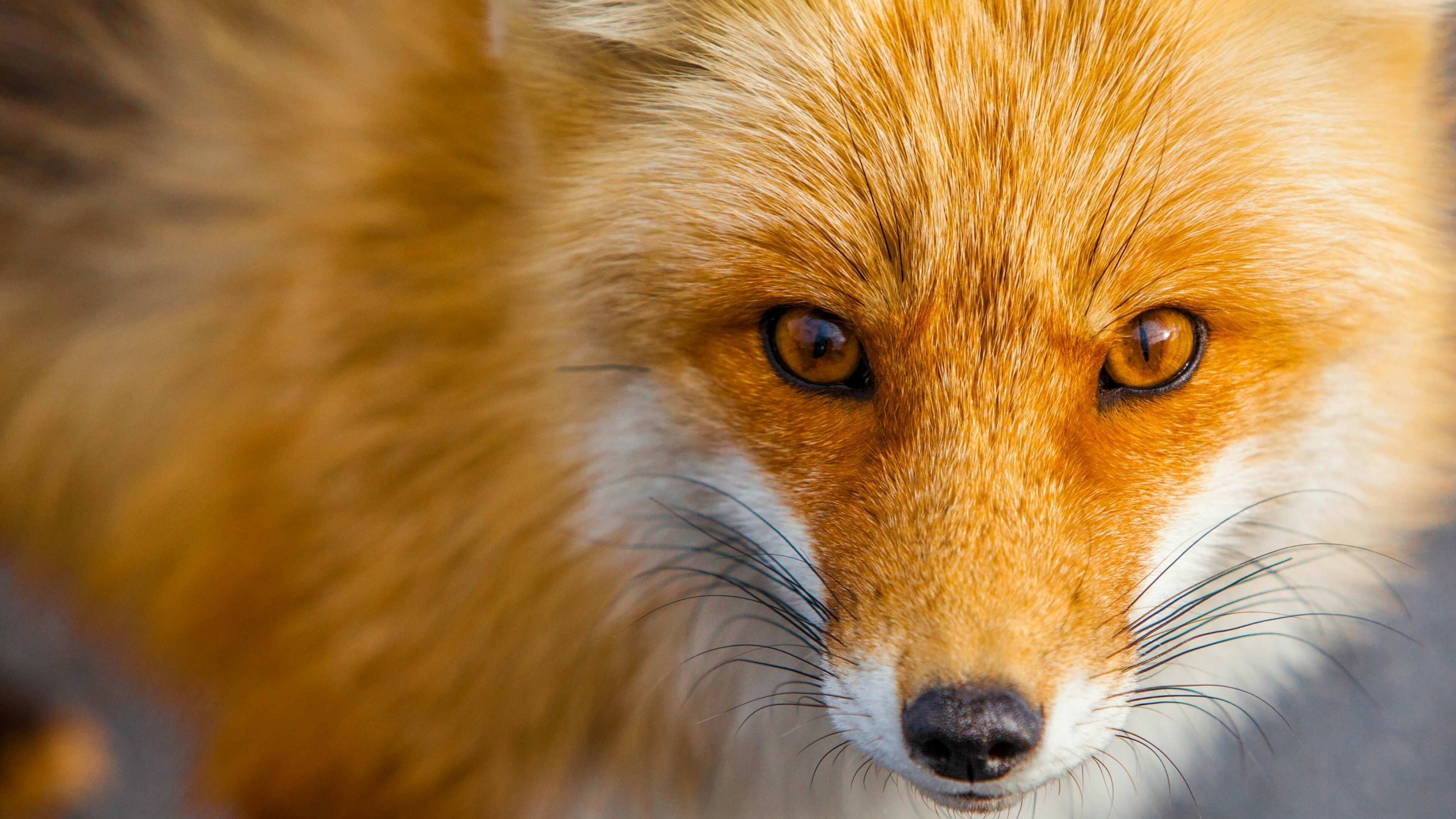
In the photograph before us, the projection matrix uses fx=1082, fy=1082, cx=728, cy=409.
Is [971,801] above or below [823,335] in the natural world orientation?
below

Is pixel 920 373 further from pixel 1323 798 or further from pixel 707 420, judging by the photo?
pixel 1323 798

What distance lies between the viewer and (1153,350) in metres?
1.16

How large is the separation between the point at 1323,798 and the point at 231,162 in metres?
2.44

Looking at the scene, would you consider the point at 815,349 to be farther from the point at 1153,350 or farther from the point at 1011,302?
the point at 1153,350

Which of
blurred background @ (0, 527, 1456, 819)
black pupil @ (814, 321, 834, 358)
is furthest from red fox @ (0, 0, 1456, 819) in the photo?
blurred background @ (0, 527, 1456, 819)

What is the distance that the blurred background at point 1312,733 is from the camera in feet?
7.38

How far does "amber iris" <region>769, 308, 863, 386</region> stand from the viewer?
3.85 feet

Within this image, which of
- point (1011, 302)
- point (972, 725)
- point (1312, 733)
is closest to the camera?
point (972, 725)

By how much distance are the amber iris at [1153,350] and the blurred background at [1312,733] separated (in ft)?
3.79

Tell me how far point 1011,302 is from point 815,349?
21 cm

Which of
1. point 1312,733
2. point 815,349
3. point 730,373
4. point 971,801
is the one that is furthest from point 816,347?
point 1312,733

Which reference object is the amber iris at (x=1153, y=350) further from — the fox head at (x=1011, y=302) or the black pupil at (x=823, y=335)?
the black pupil at (x=823, y=335)

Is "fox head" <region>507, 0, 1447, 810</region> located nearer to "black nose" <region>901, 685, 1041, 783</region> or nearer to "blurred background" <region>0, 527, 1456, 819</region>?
"black nose" <region>901, 685, 1041, 783</region>

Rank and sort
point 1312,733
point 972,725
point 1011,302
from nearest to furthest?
point 972,725 < point 1011,302 < point 1312,733
